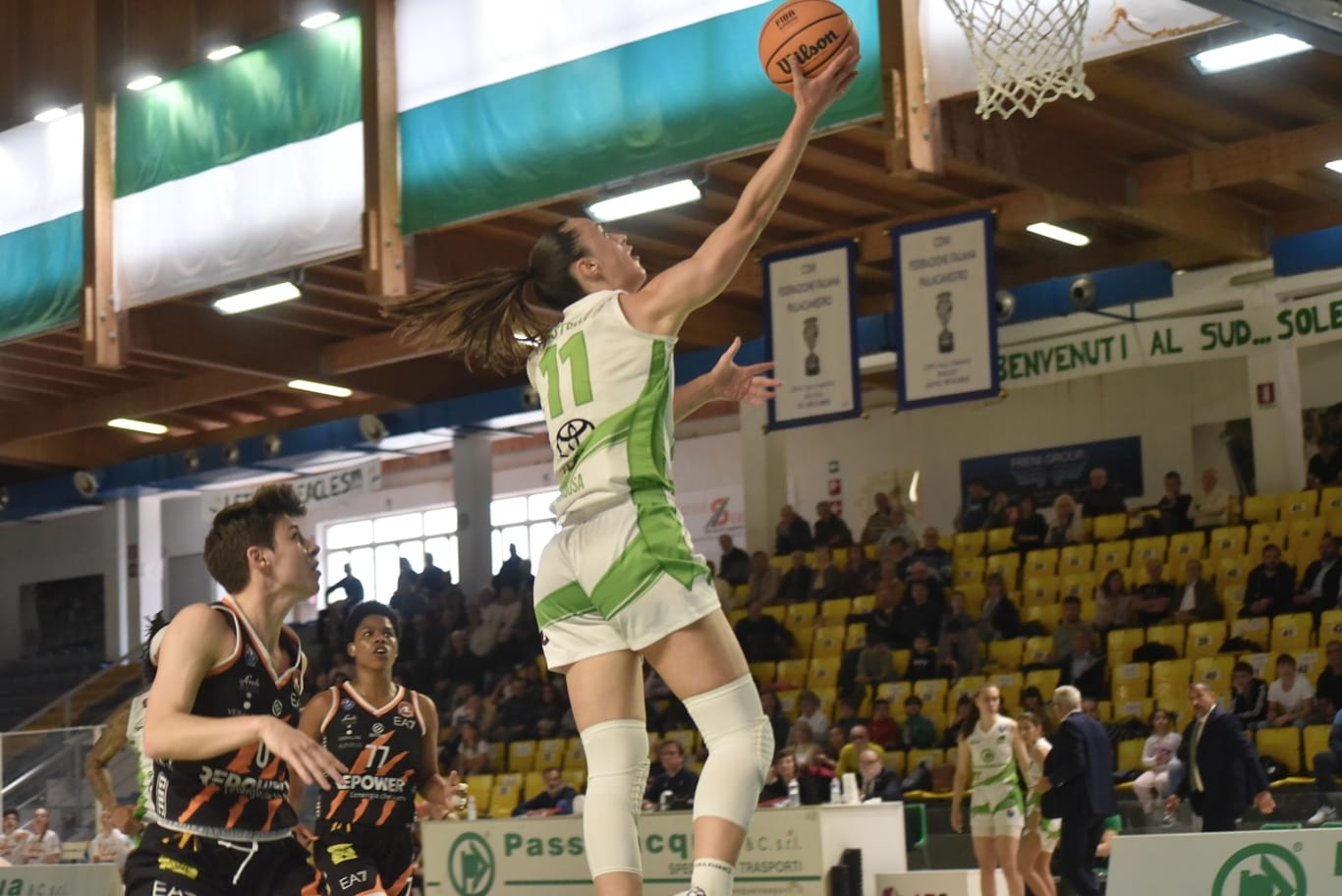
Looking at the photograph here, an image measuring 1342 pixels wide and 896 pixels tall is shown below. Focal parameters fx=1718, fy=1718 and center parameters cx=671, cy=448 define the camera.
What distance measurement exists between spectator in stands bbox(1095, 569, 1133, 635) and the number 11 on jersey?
14.0m

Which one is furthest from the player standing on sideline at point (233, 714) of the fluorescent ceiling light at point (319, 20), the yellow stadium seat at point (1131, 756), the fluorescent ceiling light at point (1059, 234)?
the fluorescent ceiling light at point (1059, 234)

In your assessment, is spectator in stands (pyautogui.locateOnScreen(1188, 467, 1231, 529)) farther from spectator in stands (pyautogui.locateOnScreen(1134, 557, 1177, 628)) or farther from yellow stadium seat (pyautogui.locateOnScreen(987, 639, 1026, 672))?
yellow stadium seat (pyautogui.locateOnScreen(987, 639, 1026, 672))

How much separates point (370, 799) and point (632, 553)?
13.5 ft

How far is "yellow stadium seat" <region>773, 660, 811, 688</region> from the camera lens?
19359 mm

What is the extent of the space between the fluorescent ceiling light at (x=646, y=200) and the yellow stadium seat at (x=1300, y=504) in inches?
296

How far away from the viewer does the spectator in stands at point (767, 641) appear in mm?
19828

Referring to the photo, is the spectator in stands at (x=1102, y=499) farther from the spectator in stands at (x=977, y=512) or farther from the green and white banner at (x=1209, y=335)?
the spectator in stands at (x=977, y=512)

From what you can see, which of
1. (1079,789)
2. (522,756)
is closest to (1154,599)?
(1079,789)

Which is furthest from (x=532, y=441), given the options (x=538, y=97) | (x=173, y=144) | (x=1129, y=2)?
(x=1129, y=2)

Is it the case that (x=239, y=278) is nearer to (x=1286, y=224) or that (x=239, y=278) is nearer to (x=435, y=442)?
(x=435, y=442)

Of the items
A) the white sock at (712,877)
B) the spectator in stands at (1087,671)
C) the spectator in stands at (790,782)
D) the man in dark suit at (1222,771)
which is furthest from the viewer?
the spectator in stands at (1087,671)

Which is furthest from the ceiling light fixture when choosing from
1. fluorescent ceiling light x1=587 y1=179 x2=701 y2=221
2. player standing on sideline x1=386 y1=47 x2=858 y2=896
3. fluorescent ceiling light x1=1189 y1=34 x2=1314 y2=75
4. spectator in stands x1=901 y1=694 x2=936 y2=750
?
player standing on sideline x1=386 y1=47 x2=858 y2=896

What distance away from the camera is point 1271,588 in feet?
53.8

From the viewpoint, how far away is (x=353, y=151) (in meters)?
16.8
